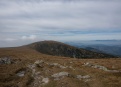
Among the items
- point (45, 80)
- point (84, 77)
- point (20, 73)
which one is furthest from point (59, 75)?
point (20, 73)

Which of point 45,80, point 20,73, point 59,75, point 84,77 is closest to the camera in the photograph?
point 45,80

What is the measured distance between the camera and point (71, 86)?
34.5m

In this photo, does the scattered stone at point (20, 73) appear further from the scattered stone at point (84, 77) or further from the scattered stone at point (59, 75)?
the scattered stone at point (84, 77)

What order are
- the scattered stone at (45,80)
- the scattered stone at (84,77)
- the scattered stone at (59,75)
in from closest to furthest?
1. the scattered stone at (45,80)
2. the scattered stone at (84,77)
3. the scattered stone at (59,75)

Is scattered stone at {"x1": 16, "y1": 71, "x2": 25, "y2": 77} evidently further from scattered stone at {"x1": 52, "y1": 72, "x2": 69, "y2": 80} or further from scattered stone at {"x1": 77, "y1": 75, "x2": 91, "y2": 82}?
scattered stone at {"x1": 77, "y1": 75, "x2": 91, "y2": 82}

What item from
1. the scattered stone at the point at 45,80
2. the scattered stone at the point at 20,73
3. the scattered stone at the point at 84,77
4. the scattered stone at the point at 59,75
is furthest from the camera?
the scattered stone at the point at 20,73

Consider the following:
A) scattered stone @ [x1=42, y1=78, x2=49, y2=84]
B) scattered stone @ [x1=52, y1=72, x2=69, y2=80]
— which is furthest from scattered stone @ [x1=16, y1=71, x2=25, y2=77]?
scattered stone @ [x1=52, y1=72, x2=69, y2=80]

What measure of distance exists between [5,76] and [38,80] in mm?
7477

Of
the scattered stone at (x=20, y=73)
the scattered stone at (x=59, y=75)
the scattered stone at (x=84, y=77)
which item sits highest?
the scattered stone at (x=20, y=73)

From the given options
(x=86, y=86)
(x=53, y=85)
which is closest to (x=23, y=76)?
(x=53, y=85)

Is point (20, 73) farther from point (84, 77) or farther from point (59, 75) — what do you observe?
point (84, 77)

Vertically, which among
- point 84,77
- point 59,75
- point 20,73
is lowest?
point 84,77

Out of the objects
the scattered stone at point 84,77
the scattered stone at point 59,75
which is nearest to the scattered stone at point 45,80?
the scattered stone at point 59,75

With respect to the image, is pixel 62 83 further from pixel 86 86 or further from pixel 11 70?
pixel 11 70
